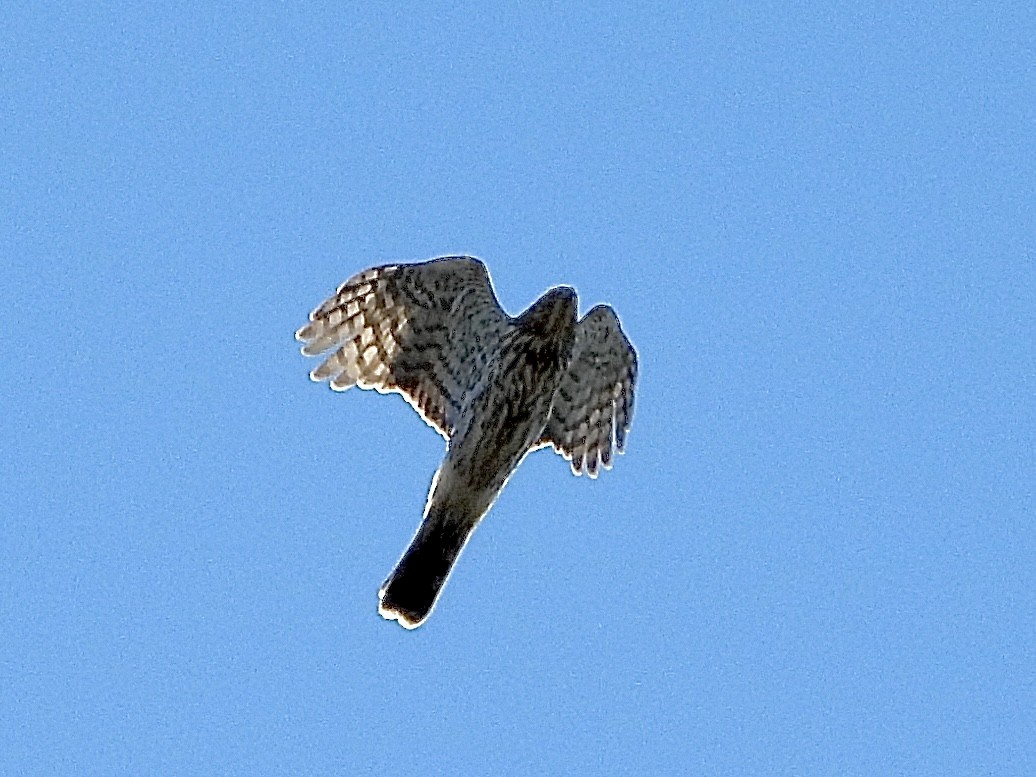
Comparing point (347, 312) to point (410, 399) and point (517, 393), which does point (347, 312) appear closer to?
point (410, 399)

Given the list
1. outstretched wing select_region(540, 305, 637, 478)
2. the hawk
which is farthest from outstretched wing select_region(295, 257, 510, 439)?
outstretched wing select_region(540, 305, 637, 478)

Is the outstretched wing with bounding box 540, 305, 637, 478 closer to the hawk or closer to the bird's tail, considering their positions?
the hawk

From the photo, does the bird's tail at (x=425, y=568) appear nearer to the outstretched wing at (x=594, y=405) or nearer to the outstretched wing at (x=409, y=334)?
the outstretched wing at (x=409, y=334)

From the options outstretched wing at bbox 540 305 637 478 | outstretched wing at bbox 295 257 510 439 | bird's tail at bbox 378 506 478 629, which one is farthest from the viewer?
outstretched wing at bbox 540 305 637 478

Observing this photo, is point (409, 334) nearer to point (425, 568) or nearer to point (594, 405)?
point (594, 405)

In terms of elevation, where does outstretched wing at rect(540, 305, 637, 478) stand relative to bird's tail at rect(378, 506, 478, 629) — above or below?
above

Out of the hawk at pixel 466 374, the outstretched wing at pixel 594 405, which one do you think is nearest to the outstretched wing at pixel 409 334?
the hawk at pixel 466 374

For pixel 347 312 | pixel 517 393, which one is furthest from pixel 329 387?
pixel 517 393
